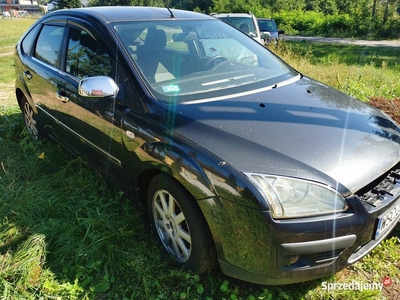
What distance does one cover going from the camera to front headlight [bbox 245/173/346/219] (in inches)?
70.9

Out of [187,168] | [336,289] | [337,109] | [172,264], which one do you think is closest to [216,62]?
[337,109]

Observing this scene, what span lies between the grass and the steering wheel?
1.31 metres

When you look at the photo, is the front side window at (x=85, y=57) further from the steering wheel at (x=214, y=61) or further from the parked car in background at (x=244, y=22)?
the parked car in background at (x=244, y=22)

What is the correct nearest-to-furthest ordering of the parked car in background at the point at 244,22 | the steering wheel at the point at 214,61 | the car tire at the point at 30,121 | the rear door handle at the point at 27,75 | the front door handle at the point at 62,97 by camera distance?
the steering wheel at the point at 214,61 → the front door handle at the point at 62,97 → the rear door handle at the point at 27,75 → the car tire at the point at 30,121 → the parked car in background at the point at 244,22

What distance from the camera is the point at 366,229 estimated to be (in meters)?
1.90

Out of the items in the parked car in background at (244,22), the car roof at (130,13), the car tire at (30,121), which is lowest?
the car tire at (30,121)

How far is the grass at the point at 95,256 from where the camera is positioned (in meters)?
2.24

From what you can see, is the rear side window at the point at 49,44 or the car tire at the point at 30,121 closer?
the rear side window at the point at 49,44

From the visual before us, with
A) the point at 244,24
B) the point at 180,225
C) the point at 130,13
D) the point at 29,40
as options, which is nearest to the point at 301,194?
the point at 180,225

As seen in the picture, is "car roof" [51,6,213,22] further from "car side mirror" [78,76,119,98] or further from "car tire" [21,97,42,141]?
"car tire" [21,97,42,141]

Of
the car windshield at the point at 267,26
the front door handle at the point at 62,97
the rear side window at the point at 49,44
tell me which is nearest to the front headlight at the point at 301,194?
the front door handle at the point at 62,97

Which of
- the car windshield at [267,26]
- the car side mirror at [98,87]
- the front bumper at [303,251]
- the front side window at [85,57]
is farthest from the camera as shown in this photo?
the car windshield at [267,26]

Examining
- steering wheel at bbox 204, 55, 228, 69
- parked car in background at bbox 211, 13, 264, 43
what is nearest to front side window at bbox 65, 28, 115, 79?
steering wheel at bbox 204, 55, 228, 69

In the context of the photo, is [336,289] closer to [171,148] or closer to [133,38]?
[171,148]
